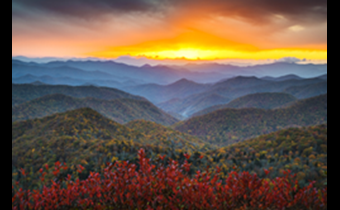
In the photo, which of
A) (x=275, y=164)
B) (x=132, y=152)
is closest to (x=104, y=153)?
(x=132, y=152)

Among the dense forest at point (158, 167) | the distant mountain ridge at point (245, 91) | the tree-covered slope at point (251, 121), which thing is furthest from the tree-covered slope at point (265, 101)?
the dense forest at point (158, 167)

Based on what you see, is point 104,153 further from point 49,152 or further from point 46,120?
point 46,120

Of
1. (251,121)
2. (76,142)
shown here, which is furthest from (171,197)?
(251,121)

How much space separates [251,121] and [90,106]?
5112 cm

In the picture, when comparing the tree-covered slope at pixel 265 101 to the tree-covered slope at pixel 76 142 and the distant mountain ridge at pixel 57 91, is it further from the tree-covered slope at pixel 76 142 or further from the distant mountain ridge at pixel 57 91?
the distant mountain ridge at pixel 57 91

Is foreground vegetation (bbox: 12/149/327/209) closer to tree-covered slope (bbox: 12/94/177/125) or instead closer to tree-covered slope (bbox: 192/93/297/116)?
tree-covered slope (bbox: 12/94/177/125)

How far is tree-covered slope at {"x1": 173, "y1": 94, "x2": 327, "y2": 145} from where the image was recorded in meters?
39.1

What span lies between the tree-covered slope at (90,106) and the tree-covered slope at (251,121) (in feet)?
91.9

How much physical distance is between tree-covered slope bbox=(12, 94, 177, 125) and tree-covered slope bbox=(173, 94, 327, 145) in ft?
91.9

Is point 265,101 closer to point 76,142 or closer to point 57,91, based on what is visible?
point 76,142

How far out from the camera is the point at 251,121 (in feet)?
140

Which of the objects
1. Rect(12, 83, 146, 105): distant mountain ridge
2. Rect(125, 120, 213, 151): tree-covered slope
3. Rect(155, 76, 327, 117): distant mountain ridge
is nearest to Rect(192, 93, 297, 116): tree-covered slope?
Rect(155, 76, 327, 117): distant mountain ridge

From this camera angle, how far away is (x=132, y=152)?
12773 millimetres
